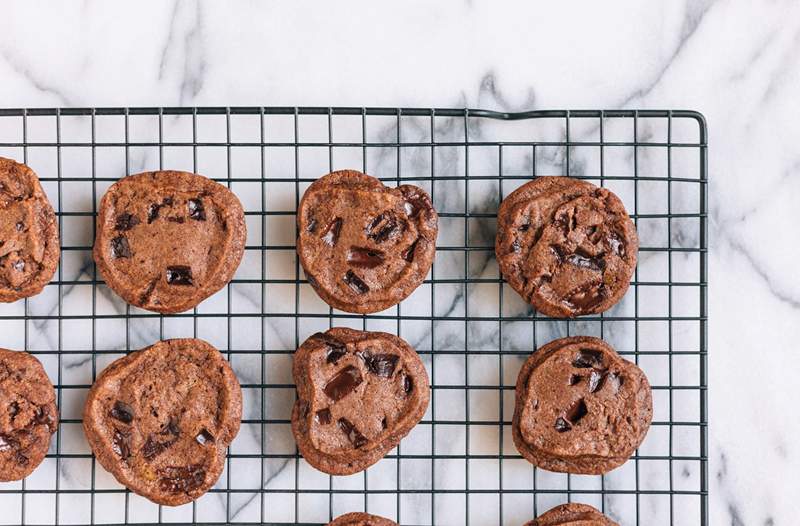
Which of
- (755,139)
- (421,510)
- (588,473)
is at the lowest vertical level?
(421,510)

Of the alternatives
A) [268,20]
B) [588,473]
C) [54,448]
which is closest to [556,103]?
[268,20]

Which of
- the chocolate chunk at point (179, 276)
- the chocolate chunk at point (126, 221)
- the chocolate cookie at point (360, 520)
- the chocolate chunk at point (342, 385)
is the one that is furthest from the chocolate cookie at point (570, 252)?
the chocolate chunk at point (126, 221)

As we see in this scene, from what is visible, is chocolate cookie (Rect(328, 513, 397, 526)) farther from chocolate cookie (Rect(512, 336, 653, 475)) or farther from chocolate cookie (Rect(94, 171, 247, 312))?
chocolate cookie (Rect(94, 171, 247, 312))

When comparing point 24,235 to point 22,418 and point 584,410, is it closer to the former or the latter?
point 22,418

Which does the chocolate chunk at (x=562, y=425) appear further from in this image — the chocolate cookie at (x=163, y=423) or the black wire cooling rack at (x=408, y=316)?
the chocolate cookie at (x=163, y=423)

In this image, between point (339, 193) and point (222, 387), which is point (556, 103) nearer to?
point (339, 193)

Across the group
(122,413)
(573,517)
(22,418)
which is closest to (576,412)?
(573,517)
